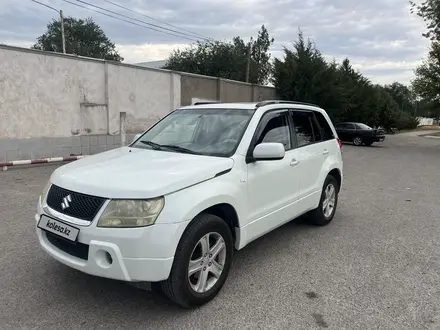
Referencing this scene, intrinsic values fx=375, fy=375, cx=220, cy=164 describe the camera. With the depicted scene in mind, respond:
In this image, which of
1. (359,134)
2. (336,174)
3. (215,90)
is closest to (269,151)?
(336,174)

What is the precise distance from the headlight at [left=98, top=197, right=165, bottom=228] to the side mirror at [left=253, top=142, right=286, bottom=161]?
49.1 inches

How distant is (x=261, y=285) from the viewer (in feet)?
11.8

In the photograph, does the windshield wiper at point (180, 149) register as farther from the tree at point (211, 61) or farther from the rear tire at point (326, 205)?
the tree at point (211, 61)

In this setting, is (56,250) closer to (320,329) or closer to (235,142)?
(235,142)

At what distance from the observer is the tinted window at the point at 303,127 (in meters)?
4.76

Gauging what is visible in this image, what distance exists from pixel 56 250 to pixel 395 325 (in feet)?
9.16

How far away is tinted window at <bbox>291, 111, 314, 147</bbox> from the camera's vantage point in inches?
187

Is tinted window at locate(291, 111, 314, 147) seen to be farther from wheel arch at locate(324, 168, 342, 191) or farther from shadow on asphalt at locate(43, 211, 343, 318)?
shadow on asphalt at locate(43, 211, 343, 318)

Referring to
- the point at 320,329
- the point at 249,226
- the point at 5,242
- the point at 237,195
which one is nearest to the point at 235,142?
the point at 237,195

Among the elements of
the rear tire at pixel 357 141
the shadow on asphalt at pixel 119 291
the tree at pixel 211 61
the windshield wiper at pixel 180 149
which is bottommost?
the rear tire at pixel 357 141

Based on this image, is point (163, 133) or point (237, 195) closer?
point (237, 195)

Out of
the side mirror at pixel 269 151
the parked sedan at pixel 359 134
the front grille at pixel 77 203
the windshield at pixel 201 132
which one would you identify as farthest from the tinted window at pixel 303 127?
the parked sedan at pixel 359 134

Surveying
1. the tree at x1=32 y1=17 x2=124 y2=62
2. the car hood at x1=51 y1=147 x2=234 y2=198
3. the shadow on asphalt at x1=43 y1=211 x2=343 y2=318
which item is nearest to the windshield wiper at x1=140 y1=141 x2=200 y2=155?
the car hood at x1=51 y1=147 x2=234 y2=198

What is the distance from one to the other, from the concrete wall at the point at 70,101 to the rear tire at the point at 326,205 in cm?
841
